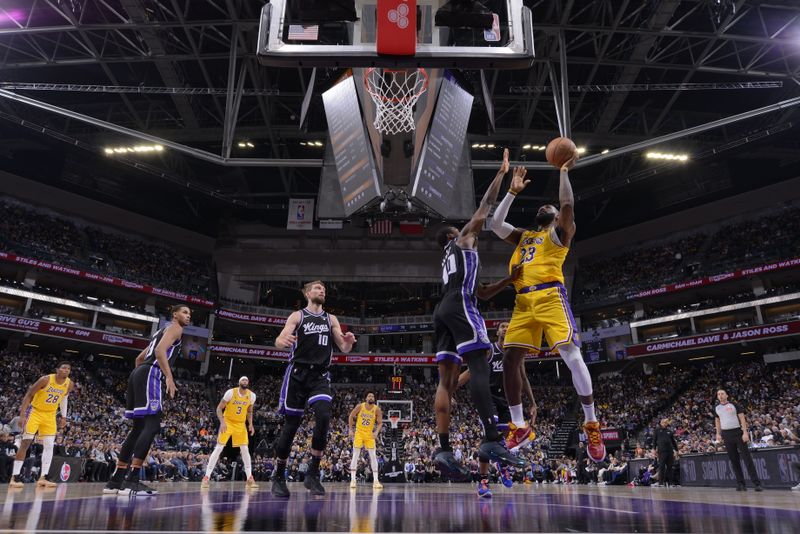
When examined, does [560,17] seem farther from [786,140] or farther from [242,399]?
[786,140]

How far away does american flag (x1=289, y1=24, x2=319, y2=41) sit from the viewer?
6349 mm

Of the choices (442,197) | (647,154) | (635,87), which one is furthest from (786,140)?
(442,197)

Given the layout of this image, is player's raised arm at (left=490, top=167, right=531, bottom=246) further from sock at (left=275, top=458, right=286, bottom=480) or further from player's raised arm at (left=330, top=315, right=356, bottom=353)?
sock at (left=275, top=458, right=286, bottom=480)

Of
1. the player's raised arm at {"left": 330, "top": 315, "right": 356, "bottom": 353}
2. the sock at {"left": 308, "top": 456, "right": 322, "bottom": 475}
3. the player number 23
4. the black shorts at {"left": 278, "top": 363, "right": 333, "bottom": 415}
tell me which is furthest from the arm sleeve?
the sock at {"left": 308, "top": 456, "right": 322, "bottom": 475}

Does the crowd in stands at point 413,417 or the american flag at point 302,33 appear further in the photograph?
the crowd in stands at point 413,417

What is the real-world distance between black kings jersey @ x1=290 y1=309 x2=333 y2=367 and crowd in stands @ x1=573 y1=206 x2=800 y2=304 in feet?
97.9

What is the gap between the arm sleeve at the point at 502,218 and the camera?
5359 millimetres

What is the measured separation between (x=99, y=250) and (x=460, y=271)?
3337 centimetres

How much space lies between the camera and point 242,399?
1040 centimetres

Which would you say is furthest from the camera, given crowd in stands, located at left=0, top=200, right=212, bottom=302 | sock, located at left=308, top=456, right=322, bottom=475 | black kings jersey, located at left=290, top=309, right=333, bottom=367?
crowd in stands, located at left=0, top=200, right=212, bottom=302

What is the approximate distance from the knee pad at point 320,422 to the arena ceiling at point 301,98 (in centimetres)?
1101

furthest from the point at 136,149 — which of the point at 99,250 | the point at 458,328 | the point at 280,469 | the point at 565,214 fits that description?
the point at 565,214

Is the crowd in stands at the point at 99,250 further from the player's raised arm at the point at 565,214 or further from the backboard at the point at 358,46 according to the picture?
the player's raised arm at the point at 565,214

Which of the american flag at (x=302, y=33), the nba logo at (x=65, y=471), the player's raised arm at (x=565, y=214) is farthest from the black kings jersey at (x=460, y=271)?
the nba logo at (x=65, y=471)
